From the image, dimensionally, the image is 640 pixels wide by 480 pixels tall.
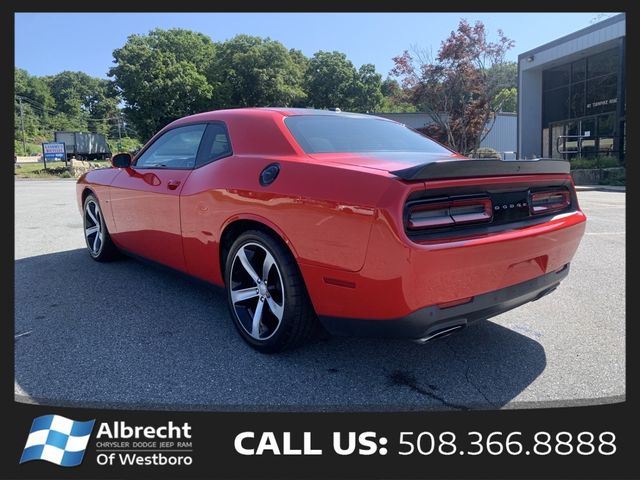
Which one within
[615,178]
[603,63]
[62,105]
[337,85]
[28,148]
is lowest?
[615,178]

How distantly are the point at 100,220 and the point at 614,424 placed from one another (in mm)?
4813

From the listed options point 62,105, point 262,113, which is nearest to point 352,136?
point 262,113

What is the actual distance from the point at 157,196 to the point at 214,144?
0.75 m

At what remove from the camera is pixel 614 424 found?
96.0 inches

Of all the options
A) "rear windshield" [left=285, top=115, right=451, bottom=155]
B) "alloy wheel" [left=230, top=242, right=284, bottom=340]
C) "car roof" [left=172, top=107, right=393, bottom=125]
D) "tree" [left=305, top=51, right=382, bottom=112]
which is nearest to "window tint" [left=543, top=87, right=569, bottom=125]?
"rear windshield" [left=285, top=115, right=451, bottom=155]

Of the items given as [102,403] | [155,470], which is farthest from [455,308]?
[102,403]

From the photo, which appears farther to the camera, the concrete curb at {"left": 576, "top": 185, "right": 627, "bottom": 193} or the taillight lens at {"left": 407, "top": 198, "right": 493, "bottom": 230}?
the concrete curb at {"left": 576, "top": 185, "right": 627, "bottom": 193}

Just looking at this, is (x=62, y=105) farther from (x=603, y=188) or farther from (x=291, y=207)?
(x=291, y=207)

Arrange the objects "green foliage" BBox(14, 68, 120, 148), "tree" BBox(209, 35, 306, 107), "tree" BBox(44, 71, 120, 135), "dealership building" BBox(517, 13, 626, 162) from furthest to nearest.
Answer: "tree" BBox(44, 71, 120, 135) → "green foliage" BBox(14, 68, 120, 148) → "tree" BBox(209, 35, 306, 107) → "dealership building" BBox(517, 13, 626, 162)

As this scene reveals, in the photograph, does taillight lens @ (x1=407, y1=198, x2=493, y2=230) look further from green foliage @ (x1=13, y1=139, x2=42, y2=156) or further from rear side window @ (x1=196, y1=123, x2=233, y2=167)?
green foliage @ (x1=13, y1=139, x2=42, y2=156)

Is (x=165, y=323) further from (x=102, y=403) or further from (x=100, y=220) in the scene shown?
(x=100, y=220)

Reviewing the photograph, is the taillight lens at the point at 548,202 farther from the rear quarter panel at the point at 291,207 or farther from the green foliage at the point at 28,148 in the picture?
the green foliage at the point at 28,148

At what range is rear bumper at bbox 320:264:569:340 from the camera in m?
2.38

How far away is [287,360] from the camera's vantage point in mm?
3006
